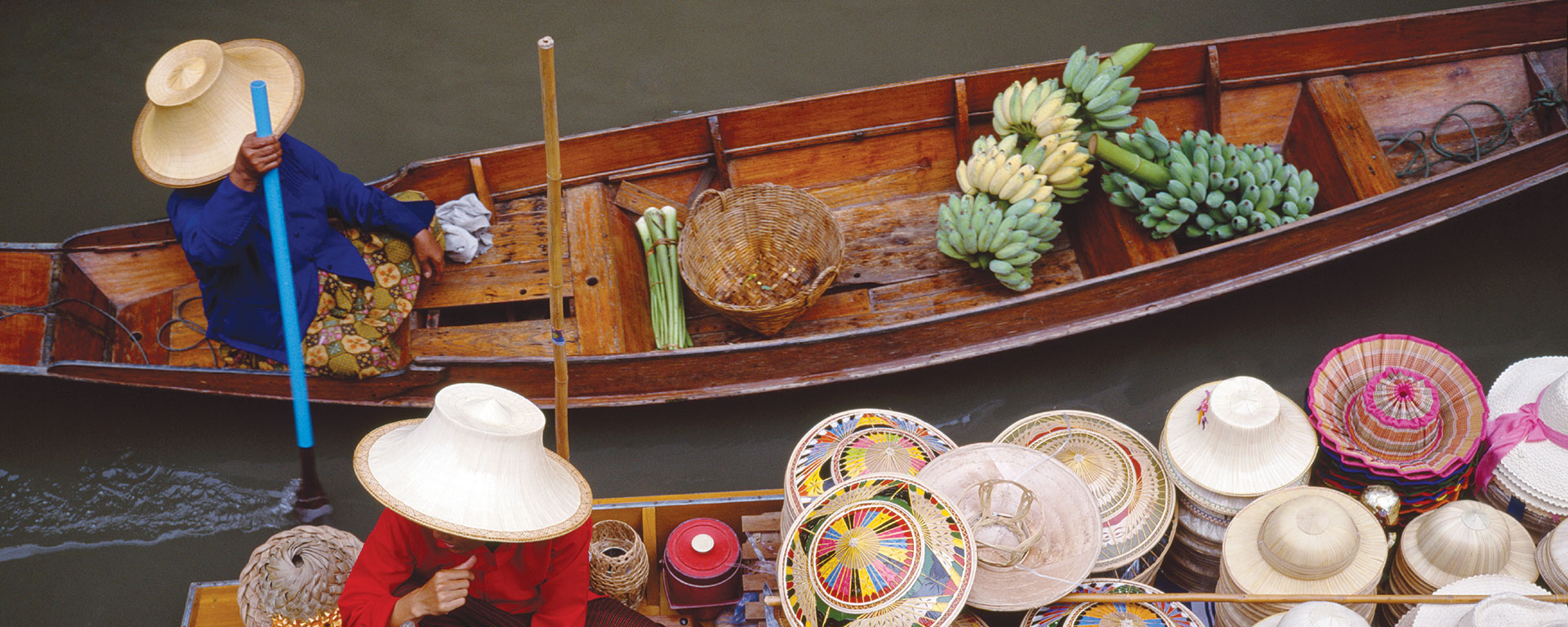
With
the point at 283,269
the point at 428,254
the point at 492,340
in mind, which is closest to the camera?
the point at 283,269

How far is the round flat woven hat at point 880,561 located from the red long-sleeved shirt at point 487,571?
0.53m

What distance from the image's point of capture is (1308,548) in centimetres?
227

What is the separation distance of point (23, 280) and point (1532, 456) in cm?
465

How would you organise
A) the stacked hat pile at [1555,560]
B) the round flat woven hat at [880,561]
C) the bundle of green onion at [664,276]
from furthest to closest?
the bundle of green onion at [664,276] → the stacked hat pile at [1555,560] → the round flat woven hat at [880,561]

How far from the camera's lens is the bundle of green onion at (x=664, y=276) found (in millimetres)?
3771

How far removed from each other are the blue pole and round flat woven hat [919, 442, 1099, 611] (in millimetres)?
2028

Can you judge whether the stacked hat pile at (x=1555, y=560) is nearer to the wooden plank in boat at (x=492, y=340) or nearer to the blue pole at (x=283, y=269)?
the wooden plank in boat at (x=492, y=340)

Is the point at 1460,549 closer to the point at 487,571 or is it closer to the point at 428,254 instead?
the point at 487,571

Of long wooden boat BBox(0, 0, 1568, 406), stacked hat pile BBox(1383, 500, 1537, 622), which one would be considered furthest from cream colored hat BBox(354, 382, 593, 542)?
stacked hat pile BBox(1383, 500, 1537, 622)

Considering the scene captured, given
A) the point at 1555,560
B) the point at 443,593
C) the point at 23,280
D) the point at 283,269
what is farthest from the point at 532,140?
the point at 1555,560

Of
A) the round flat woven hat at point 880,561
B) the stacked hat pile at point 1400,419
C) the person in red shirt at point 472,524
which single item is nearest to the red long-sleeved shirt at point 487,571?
the person in red shirt at point 472,524

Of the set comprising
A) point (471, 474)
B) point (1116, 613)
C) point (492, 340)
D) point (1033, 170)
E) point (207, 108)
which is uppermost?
point (207, 108)

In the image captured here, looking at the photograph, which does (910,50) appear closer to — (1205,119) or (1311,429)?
(1205,119)

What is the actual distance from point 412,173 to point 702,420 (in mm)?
1462
